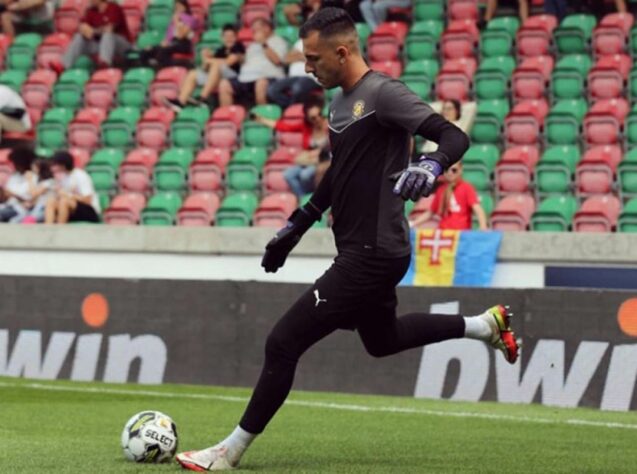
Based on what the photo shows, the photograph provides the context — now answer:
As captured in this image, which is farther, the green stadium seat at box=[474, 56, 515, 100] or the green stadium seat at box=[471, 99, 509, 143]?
the green stadium seat at box=[474, 56, 515, 100]

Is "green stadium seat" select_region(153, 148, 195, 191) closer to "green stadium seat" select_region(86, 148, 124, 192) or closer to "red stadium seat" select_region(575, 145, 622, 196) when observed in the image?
"green stadium seat" select_region(86, 148, 124, 192)

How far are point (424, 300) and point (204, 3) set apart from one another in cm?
995

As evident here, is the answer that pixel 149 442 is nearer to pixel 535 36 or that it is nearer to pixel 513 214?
pixel 513 214

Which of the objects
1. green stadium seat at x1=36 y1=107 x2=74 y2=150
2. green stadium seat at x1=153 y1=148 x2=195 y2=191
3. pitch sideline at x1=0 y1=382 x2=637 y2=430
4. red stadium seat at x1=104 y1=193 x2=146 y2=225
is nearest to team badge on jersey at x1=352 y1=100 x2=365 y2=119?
pitch sideline at x1=0 y1=382 x2=637 y2=430

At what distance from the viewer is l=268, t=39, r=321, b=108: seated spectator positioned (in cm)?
1877

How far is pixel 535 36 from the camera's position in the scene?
18.2m

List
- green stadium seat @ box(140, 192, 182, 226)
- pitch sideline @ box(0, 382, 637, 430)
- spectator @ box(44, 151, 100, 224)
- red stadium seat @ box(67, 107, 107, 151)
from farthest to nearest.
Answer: red stadium seat @ box(67, 107, 107, 151) → green stadium seat @ box(140, 192, 182, 226) → spectator @ box(44, 151, 100, 224) → pitch sideline @ box(0, 382, 637, 430)

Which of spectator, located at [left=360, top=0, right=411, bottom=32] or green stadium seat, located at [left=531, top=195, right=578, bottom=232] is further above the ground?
spectator, located at [left=360, top=0, right=411, bottom=32]

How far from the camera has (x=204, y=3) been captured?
22094 millimetres

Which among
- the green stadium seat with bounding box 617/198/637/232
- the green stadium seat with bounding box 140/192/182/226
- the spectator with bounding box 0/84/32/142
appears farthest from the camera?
the spectator with bounding box 0/84/32/142

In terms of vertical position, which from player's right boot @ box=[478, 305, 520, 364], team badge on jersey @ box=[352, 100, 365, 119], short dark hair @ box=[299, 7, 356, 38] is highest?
short dark hair @ box=[299, 7, 356, 38]

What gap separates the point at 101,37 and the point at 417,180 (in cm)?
1599

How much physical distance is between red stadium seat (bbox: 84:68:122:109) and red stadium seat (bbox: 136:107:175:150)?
1.25 metres

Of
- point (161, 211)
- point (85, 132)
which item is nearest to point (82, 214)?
point (161, 211)
